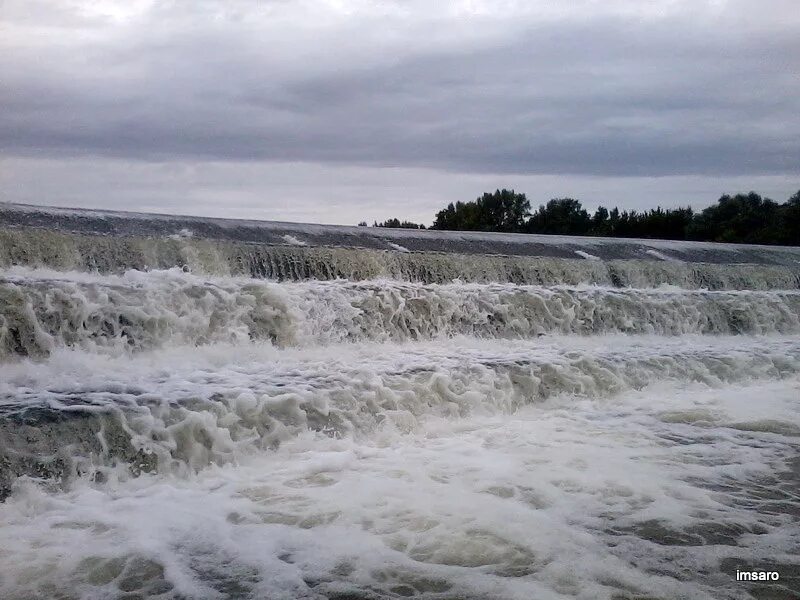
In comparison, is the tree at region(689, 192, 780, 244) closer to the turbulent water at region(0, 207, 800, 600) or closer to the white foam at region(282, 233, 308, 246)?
the turbulent water at region(0, 207, 800, 600)

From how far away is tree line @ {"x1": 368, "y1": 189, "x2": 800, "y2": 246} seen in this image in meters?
26.8

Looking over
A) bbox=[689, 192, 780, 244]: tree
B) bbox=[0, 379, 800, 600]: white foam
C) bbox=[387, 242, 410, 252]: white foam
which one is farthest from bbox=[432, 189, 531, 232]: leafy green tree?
bbox=[0, 379, 800, 600]: white foam

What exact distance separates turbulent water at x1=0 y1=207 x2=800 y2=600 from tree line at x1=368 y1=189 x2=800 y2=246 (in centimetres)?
1716

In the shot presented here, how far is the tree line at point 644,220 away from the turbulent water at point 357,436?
17.2 m

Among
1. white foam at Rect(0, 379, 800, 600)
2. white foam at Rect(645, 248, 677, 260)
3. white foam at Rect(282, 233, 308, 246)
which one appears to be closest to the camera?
white foam at Rect(0, 379, 800, 600)

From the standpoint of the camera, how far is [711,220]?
28078 mm

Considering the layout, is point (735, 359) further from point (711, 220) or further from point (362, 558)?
point (711, 220)

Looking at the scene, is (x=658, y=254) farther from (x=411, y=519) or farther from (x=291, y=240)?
(x=411, y=519)

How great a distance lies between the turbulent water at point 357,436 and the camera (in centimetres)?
372

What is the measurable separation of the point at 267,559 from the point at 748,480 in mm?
3156

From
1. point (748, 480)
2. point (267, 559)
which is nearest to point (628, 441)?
point (748, 480)

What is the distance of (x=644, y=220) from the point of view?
2845 centimetres

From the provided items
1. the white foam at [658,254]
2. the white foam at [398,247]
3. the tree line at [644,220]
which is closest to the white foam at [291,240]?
the white foam at [398,247]

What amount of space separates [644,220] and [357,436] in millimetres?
24405
